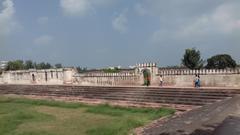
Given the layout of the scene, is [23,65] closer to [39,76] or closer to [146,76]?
[39,76]

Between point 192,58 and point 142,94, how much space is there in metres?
12.2

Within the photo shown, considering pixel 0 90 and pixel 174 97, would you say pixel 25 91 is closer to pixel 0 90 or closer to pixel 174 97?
pixel 0 90

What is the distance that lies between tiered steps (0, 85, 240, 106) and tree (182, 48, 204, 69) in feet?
35.2

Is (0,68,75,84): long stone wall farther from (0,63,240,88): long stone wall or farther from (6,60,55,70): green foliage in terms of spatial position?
(6,60,55,70): green foliage

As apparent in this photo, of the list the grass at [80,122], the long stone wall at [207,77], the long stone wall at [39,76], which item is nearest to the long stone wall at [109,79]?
the long stone wall at [39,76]

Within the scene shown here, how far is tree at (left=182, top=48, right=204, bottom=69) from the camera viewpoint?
95.7 feet

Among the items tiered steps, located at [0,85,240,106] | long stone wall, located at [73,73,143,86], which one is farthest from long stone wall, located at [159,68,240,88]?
tiered steps, located at [0,85,240,106]

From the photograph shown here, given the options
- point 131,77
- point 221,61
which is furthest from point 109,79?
point 221,61

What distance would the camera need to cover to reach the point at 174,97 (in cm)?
1680

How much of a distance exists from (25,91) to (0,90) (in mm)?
4414

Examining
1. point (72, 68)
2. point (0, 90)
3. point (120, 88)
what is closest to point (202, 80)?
point (120, 88)

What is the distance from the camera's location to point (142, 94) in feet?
60.4

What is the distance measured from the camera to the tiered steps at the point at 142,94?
51.1ft

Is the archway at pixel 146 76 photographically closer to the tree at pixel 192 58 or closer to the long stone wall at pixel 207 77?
the long stone wall at pixel 207 77
